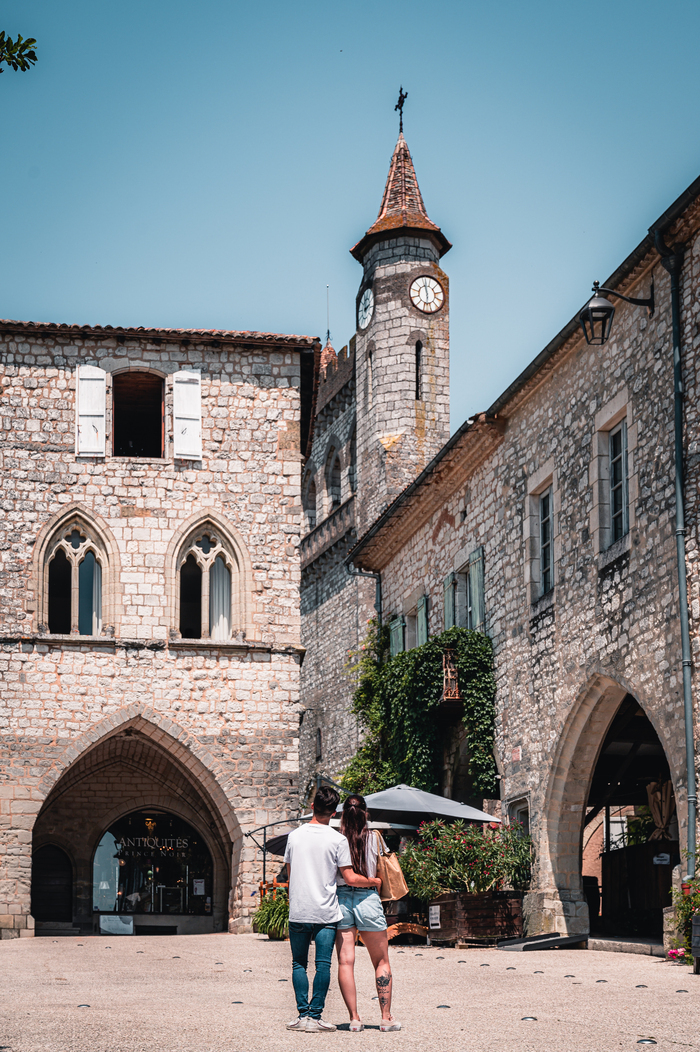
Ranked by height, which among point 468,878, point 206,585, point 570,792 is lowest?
point 468,878

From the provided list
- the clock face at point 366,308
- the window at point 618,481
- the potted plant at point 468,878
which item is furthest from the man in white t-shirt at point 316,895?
the clock face at point 366,308

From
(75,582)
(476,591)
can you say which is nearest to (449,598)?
(476,591)

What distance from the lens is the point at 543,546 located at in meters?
17.8

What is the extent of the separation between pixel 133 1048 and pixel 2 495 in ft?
51.1

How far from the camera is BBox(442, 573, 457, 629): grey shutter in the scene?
21.2 metres

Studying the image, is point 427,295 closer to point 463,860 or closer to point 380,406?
point 380,406

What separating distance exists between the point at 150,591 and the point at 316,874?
14.3 metres

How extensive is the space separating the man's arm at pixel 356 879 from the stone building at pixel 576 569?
5.71 metres

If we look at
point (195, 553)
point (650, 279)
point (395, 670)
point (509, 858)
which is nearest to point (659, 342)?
point (650, 279)

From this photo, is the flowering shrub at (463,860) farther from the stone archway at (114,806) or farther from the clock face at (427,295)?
the clock face at (427,295)

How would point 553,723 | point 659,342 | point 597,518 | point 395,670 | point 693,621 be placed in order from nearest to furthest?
point 693,621 < point 659,342 < point 597,518 < point 553,723 < point 395,670

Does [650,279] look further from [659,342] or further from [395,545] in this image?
[395,545]

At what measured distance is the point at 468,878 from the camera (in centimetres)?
1598

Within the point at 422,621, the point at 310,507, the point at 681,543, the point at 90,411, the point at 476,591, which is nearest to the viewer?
the point at 681,543
